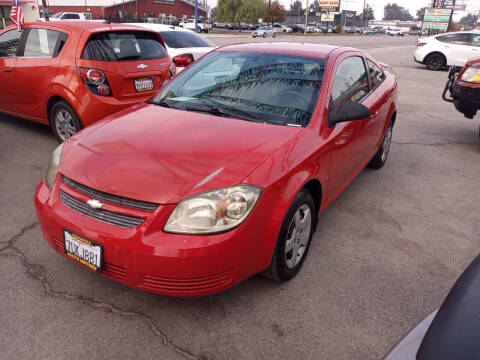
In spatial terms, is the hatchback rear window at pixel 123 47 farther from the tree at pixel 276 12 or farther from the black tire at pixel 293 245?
the tree at pixel 276 12

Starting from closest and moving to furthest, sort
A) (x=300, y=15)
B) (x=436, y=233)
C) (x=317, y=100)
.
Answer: (x=317, y=100) → (x=436, y=233) → (x=300, y=15)

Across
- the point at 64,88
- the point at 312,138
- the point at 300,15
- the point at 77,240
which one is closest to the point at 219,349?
the point at 77,240

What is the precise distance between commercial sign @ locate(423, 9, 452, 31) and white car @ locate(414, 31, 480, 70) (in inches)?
1245

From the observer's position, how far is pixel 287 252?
2.73m

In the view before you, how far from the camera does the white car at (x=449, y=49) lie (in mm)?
15344

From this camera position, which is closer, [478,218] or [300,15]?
[478,218]

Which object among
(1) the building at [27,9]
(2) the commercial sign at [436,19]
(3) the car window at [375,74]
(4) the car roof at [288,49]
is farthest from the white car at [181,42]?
(2) the commercial sign at [436,19]

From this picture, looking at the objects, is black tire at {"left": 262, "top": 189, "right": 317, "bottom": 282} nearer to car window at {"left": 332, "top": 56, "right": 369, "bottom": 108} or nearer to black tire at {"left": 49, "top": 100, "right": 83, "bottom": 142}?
car window at {"left": 332, "top": 56, "right": 369, "bottom": 108}

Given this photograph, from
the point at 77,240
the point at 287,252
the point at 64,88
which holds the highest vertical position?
the point at 64,88

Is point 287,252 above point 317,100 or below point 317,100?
below

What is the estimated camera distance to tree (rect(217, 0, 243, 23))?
71438 mm

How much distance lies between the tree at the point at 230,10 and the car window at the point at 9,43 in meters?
70.4

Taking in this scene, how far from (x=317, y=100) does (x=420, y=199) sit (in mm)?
2050

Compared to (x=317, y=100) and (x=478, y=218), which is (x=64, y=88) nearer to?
(x=317, y=100)
